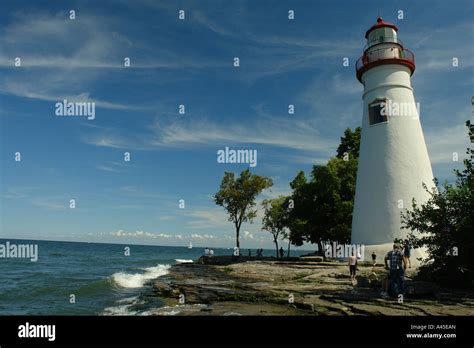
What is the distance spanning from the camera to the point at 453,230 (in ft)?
46.7

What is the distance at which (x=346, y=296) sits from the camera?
518 inches

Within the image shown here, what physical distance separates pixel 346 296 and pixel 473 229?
551cm

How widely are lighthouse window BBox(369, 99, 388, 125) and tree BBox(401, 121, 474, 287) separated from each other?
332 inches

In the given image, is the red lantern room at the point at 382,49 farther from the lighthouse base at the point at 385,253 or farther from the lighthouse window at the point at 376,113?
the lighthouse base at the point at 385,253

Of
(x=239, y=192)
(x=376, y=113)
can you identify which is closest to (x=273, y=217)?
(x=239, y=192)

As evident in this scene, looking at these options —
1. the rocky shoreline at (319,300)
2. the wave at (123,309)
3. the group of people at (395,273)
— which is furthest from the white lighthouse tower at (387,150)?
the wave at (123,309)

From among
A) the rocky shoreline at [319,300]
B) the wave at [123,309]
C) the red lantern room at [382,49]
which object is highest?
the red lantern room at [382,49]

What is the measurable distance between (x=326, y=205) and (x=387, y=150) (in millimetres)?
12933

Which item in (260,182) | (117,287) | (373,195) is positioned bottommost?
(117,287)

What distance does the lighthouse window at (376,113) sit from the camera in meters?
23.1

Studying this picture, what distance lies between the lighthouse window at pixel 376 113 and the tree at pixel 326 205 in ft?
36.7
